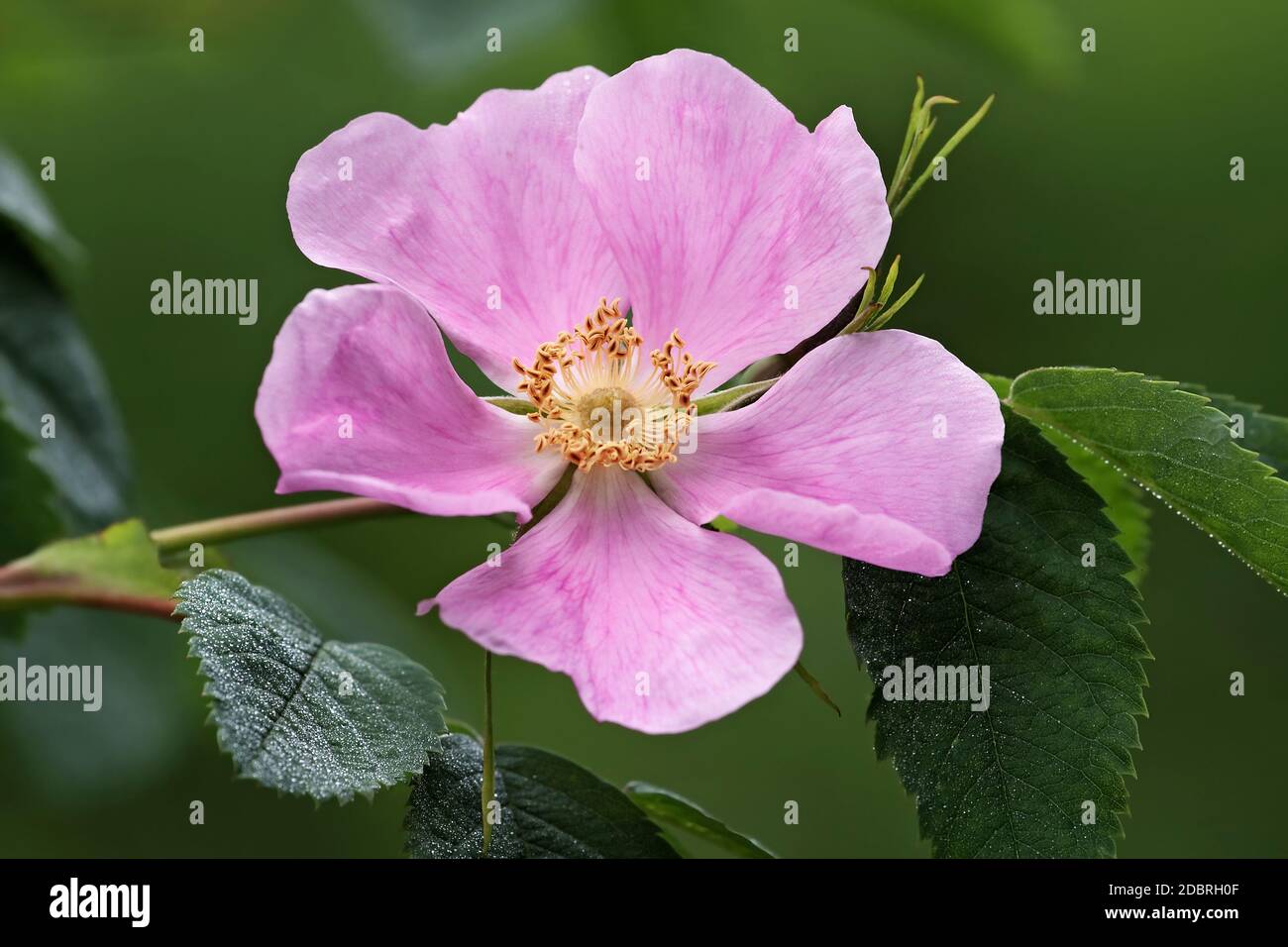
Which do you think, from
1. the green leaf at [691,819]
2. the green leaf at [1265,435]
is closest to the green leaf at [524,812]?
the green leaf at [691,819]

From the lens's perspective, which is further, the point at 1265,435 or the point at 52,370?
the point at 52,370

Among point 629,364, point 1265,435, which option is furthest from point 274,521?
point 1265,435

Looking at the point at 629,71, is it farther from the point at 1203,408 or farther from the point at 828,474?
the point at 1203,408

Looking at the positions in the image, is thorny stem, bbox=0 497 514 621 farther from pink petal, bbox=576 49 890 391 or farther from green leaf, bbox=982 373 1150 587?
green leaf, bbox=982 373 1150 587

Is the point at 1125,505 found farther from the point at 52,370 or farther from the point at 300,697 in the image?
the point at 52,370

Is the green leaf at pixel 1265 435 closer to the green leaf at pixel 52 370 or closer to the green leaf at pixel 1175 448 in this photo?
the green leaf at pixel 1175 448

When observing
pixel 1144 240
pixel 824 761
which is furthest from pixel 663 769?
pixel 1144 240
